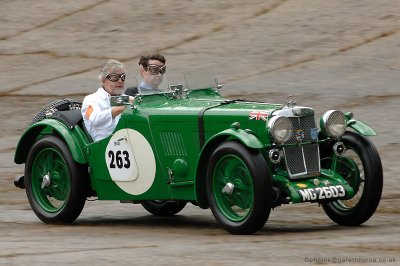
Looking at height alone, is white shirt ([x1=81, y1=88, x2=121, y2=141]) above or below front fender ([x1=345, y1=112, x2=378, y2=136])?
above

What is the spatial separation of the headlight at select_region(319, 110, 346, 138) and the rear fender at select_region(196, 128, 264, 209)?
0.80 m

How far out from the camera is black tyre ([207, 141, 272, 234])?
10.3 meters

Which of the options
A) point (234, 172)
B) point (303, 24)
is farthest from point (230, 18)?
point (234, 172)

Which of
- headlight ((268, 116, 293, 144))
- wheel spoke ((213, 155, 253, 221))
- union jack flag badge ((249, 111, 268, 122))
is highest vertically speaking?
union jack flag badge ((249, 111, 268, 122))

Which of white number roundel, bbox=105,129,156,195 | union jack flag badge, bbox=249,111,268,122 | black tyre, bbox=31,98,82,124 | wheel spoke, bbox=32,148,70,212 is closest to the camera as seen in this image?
union jack flag badge, bbox=249,111,268,122

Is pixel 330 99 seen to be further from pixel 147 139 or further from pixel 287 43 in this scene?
pixel 147 139

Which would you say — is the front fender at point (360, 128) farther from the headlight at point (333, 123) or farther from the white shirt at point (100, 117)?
the white shirt at point (100, 117)

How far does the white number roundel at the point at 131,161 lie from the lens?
1153 cm

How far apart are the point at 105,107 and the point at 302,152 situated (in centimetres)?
204

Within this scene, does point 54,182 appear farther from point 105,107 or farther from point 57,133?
point 105,107

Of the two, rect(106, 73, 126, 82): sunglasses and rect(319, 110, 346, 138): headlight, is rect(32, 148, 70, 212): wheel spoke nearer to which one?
rect(106, 73, 126, 82): sunglasses

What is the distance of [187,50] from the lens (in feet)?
71.1

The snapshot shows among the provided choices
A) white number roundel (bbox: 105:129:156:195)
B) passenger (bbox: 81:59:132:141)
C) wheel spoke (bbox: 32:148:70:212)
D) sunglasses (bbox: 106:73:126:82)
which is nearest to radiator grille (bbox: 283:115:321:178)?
white number roundel (bbox: 105:129:156:195)

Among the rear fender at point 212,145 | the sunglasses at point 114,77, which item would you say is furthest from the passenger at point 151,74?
the rear fender at point 212,145
